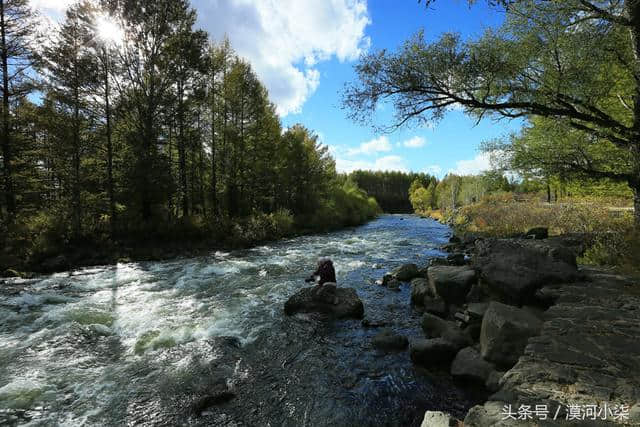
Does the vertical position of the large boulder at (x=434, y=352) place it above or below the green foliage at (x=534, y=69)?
below

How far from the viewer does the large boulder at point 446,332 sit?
536 centimetres

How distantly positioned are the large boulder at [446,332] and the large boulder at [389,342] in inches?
23.0

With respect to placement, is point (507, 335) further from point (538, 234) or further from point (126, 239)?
point (126, 239)

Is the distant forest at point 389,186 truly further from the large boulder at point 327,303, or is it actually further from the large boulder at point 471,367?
the large boulder at point 471,367

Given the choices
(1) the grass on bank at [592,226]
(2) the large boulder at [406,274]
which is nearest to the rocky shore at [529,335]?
(1) the grass on bank at [592,226]

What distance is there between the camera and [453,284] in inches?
287

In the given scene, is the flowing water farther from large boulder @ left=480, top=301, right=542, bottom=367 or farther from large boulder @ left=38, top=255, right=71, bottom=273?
large boulder @ left=38, top=255, right=71, bottom=273

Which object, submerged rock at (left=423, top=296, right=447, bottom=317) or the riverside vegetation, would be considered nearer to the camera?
submerged rock at (left=423, top=296, right=447, bottom=317)

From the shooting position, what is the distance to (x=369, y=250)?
1766 cm

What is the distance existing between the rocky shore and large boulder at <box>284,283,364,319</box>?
28mm

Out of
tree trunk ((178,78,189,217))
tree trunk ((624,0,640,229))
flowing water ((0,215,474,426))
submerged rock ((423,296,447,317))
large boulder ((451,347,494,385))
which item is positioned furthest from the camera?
tree trunk ((178,78,189,217))

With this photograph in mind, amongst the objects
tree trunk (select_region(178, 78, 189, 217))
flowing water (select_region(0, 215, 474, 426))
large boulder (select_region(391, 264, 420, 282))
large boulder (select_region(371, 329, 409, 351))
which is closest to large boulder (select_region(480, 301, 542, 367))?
flowing water (select_region(0, 215, 474, 426))

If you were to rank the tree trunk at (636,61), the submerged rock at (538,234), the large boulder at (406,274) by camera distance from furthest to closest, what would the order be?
the submerged rock at (538,234), the large boulder at (406,274), the tree trunk at (636,61)

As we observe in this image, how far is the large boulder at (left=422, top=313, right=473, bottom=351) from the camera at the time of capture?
17.6 feet
